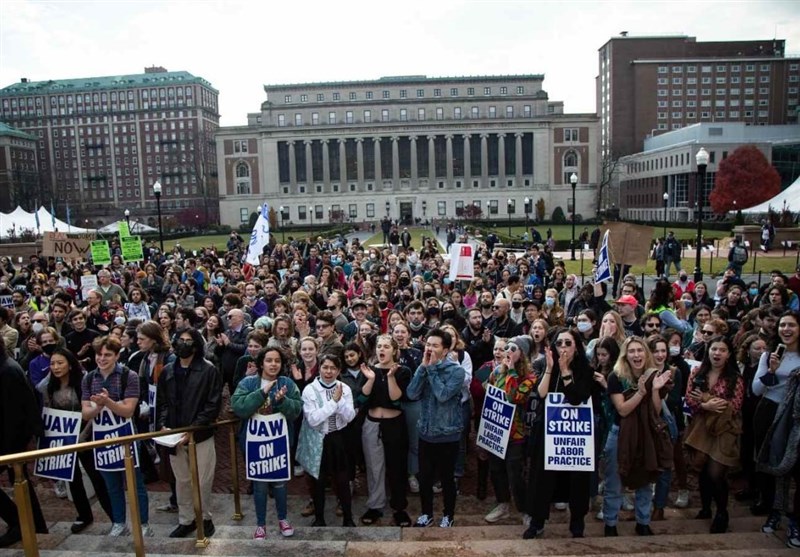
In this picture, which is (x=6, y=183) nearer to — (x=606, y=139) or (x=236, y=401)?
(x=606, y=139)

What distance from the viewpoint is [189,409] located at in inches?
263

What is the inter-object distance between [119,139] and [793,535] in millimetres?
166898

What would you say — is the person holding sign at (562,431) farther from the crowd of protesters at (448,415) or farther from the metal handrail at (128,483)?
the metal handrail at (128,483)

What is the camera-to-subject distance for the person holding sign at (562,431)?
6.29 meters

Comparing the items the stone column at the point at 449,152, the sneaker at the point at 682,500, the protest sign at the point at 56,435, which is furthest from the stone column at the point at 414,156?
the protest sign at the point at 56,435

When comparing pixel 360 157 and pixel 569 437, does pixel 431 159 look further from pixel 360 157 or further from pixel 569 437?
pixel 569 437

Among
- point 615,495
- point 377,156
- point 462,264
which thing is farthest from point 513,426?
point 377,156

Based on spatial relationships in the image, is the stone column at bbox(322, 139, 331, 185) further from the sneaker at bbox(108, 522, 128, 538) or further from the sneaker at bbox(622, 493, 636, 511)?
the sneaker at bbox(108, 522, 128, 538)

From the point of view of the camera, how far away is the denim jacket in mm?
6723

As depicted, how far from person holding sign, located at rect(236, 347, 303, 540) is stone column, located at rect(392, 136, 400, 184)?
11021 cm

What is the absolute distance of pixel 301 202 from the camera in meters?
114

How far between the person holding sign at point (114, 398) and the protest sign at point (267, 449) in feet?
4.05

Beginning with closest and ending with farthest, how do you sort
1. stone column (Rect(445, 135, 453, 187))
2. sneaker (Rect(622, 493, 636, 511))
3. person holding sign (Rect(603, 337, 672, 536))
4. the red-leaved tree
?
person holding sign (Rect(603, 337, 672, 536)) < sneaker (Rect(622, 493, 636, 511)) < the red-leaved tree < stone column (Rect(445, 135, 453, 187))

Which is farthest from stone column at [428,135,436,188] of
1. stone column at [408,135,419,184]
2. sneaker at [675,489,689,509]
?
sneaker at [675,489,689,509]
